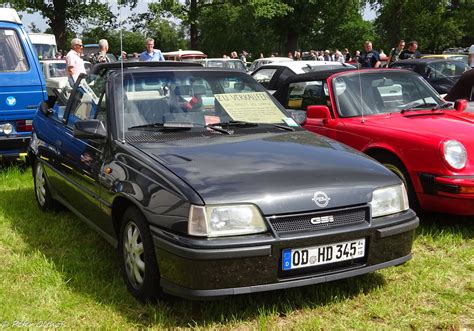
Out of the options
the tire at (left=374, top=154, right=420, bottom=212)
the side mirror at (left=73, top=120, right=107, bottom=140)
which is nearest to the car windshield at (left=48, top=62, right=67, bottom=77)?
the side mirror at (left=73, top=120, right=107, bottom=140)

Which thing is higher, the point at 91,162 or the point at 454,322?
the point at 91,162

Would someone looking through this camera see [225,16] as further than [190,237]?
Yes

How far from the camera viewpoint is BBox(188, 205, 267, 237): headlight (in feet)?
9.27

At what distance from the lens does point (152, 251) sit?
→ 3096 millimetres

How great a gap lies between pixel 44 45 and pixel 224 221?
22385mm

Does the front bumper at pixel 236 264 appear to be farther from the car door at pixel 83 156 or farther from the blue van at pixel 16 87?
the blue van at pixel 16 87

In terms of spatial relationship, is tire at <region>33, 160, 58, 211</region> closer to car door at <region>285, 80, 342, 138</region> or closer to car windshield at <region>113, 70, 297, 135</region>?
car windshield at <region>113, 70, 297, 135</region>

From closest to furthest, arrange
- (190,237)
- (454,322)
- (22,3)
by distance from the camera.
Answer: (190,237)
(454,322)
(22,3)

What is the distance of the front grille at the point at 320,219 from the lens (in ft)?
9.53

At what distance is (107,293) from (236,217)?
1181 mm

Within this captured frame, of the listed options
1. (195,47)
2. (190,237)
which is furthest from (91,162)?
(195,47)

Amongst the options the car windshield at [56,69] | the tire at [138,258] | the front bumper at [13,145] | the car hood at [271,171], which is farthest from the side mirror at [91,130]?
the car windshield at [56,69]

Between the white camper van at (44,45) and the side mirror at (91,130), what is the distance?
20.4 m

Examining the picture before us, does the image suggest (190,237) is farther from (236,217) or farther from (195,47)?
(195,47)
